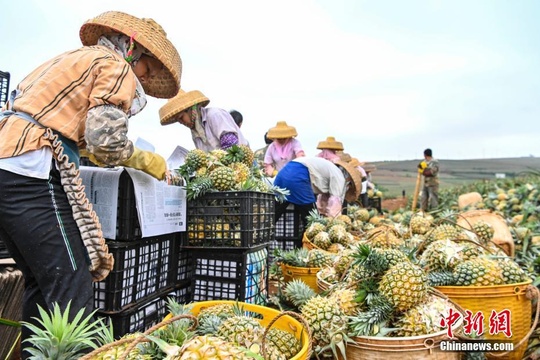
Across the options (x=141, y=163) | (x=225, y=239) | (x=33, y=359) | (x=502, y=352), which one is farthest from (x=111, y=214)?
(x=502, y=352)

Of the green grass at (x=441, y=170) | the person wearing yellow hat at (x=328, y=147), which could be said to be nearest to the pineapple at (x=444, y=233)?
the person wearing yellow hat at (x=328, y=147)

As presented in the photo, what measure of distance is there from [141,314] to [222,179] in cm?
107

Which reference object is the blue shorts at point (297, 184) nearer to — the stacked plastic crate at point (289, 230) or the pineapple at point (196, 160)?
the stacked plastic crate at point (289, 230)

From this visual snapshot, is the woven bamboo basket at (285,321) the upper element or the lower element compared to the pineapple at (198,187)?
lower

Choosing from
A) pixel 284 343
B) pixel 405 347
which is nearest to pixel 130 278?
pixel 284 343

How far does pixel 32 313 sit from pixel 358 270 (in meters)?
1.82

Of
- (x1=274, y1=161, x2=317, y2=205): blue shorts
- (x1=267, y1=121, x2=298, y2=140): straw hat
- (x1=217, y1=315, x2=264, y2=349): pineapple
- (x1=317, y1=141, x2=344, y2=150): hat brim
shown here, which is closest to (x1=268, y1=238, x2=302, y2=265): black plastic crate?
(x1=274, y1=161, x2=317, y2=205): blue shorts

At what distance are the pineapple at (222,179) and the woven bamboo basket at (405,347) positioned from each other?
1435mm

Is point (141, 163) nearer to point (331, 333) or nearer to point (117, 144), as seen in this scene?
point (117, 144)

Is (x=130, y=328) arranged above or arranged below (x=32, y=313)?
below

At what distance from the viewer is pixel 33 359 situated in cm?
125

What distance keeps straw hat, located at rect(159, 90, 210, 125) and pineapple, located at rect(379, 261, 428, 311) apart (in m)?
2.85

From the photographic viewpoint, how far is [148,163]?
2.31 metres

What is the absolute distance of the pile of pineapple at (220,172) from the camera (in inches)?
113
